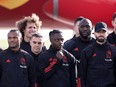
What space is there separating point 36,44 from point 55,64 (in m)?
0.66

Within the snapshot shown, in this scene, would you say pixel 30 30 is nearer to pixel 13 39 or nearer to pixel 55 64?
pixel 13 39

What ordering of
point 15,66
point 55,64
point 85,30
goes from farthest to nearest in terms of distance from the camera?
1. point 85,30
2. point 55,64
3. point 15,66

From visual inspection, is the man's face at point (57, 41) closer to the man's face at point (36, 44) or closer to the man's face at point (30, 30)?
the man's face at point (36, 44)

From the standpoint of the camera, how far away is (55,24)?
11.8m

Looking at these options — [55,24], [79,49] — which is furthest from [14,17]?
[79,49]

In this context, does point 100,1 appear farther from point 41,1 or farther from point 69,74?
point 69,74

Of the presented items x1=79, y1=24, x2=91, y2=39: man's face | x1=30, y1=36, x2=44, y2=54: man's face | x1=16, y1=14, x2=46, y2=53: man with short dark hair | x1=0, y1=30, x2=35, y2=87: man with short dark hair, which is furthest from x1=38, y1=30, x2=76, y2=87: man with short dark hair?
x1=16, y1=14, x2=46, y2=53: man with short dark hair

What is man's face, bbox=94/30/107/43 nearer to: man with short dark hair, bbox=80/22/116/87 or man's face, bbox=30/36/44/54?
man with short dark hair, bbox=80/22/116/87

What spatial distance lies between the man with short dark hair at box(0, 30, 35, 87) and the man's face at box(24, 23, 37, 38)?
0.98 m

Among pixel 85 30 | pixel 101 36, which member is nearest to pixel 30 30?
pixel 85 30

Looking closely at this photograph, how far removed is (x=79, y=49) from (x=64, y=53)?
62 cm

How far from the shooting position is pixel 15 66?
265 inches

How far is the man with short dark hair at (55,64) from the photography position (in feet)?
22.5

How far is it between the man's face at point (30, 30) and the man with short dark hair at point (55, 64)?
92cm
